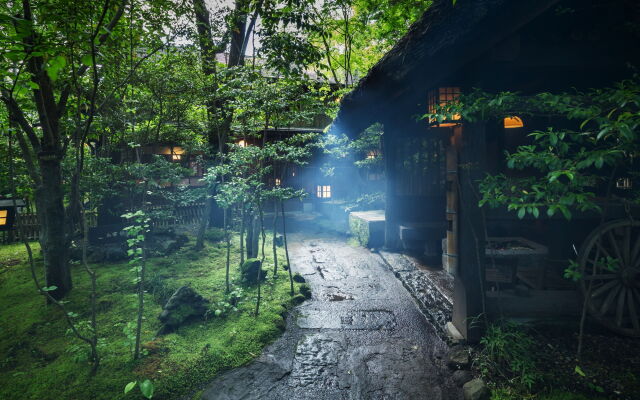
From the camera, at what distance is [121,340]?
444 cm

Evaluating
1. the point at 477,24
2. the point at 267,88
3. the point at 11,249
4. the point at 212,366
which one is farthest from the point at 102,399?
the point at 11,249

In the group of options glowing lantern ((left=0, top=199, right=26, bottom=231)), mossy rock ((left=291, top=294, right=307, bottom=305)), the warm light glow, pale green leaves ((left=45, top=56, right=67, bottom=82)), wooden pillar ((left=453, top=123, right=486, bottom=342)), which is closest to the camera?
Result: pale green leaves ((left=45, top=56, right=67, bottom=82))

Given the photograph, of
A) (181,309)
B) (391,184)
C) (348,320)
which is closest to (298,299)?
(348,320)

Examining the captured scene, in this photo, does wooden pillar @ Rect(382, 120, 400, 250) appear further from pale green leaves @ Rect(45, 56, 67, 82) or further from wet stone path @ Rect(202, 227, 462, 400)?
pale green leaves @ Rect(45, 56, 67, 82)

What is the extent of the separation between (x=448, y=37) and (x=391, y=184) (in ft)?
20.8

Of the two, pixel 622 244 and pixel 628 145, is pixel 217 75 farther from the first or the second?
pixel 622 244

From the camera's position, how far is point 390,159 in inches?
376

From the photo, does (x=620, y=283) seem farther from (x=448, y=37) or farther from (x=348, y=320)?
(x=448, y=37)

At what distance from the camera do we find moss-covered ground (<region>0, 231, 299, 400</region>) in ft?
11.5

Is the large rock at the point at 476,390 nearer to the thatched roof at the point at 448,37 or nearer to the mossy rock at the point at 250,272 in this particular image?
the thatched roof at the point at 448,37

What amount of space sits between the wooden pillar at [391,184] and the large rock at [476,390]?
6382 millimetres

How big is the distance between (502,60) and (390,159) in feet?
19.4

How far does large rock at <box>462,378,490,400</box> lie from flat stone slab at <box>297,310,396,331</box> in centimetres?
167

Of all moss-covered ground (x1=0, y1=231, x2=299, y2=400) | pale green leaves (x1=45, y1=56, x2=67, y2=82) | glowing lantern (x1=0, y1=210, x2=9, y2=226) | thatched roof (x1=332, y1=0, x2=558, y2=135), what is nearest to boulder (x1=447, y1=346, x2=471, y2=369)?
moss-covered ground (x1=0, y1=231, x2=299, y2=400)
